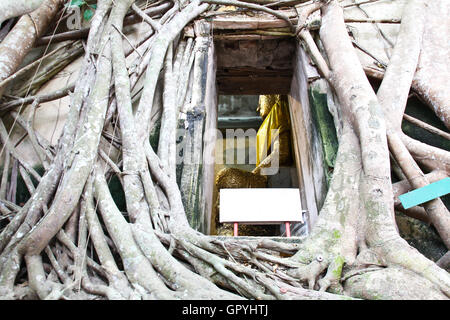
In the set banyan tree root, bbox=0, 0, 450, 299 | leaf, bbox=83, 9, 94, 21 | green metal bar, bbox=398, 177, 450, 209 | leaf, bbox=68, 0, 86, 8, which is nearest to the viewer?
banyan tree root, bbox=0, 0, 450, 299

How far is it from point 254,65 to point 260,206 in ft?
5.71

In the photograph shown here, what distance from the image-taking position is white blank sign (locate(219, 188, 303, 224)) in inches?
87.0

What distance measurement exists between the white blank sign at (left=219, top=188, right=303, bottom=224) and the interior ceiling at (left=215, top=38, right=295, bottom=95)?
160 cm

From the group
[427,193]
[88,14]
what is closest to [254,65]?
[88,14]

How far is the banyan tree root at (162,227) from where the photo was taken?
1.45 meters

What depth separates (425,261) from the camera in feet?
4.74

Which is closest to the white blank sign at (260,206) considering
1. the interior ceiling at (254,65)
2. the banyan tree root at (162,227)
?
the banyan tree root at (162,227)

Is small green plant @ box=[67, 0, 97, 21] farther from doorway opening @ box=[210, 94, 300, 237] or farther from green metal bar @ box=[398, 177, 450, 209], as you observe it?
green metal bar @ box=[398, 177, 450, 209]

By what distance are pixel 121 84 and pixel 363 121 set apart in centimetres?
156

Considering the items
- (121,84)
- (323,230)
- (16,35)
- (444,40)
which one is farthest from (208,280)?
(444,40)

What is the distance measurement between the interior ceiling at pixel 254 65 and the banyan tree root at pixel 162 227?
2.92 ft

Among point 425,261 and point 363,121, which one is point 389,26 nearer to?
point 363,121

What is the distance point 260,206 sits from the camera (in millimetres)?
2242

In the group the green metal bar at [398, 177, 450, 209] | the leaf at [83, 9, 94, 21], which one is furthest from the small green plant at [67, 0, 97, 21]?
the green metal bar at [398, 177, 450, 209]
